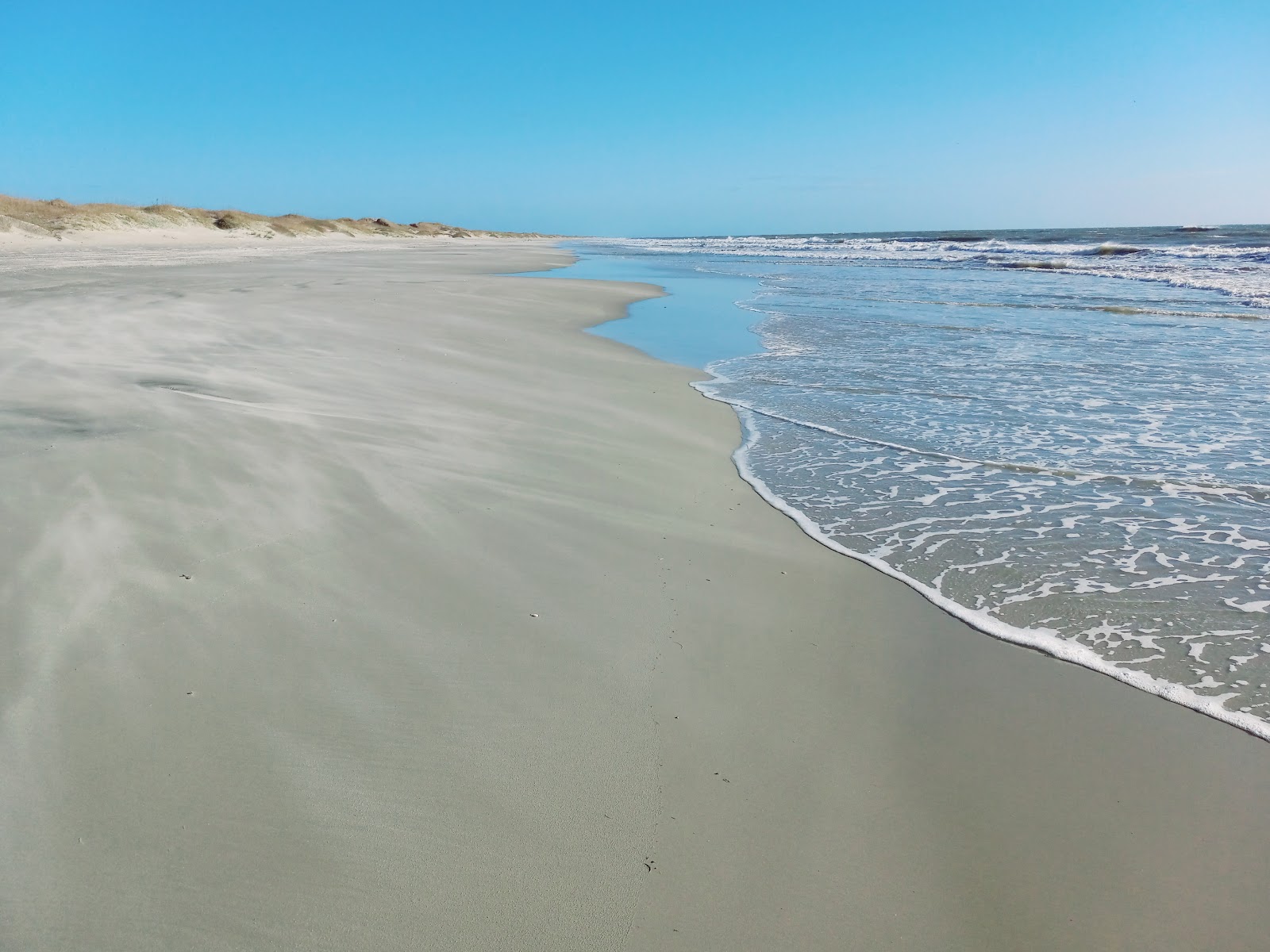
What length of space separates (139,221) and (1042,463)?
1657 inches

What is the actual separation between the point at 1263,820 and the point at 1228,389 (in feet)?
23.1

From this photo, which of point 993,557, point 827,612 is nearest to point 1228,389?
point 993,557

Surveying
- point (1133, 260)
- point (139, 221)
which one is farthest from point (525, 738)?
point (139, 221)

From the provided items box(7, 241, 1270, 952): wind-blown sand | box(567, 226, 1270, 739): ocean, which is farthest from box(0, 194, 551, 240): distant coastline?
box(7, 241, 1270, 952): wind-blown sand

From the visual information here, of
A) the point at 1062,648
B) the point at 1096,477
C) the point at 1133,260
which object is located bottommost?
the point at 1062,648

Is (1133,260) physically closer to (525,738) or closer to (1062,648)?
(1062,648)

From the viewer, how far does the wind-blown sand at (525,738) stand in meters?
1.72

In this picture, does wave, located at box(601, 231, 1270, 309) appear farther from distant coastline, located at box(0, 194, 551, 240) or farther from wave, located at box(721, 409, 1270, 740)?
distant coastline, located at box(0, 194, 551, 240)

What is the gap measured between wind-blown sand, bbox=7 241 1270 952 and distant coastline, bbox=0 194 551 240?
31870 mm

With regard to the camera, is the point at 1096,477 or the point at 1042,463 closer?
the point at 1096,477

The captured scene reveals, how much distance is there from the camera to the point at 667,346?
32.8ft

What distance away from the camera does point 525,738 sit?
2260mm

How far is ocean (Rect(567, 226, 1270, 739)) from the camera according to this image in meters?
3.13

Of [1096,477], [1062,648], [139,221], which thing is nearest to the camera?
[1062,648]
